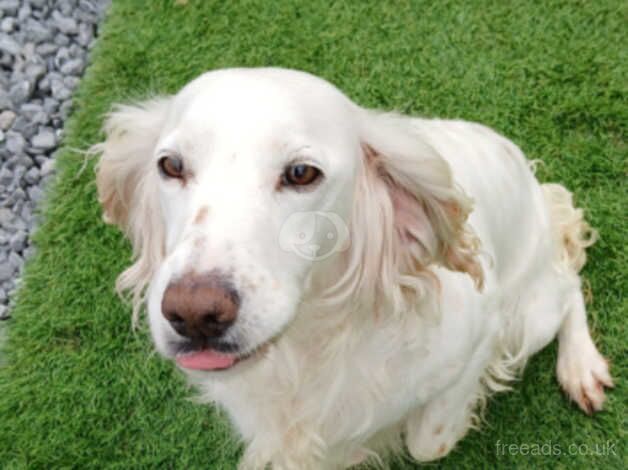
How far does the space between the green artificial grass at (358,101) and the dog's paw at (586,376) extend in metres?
0.07

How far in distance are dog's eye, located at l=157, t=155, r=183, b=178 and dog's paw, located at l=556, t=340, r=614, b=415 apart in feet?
6.44

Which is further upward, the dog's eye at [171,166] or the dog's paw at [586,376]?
the dog's eye at [171,166]

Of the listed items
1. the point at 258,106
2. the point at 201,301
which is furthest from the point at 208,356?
the point at 258,106

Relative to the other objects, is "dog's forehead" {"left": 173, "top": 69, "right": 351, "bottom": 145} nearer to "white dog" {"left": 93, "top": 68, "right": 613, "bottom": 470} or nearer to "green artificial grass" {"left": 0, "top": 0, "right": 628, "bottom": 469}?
"white dog" {"left": 93, "top": 68, "right": 613, "bottom": 470}

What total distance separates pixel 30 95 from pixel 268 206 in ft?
9.45

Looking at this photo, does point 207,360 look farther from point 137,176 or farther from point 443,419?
point 443,419

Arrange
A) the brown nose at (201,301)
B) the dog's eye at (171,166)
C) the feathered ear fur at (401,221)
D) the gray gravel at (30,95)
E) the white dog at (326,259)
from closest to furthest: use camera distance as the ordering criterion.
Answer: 1. the brown nose at (201,301)
2. the white dog at (326,259)
3. the dog's eye at (171,166)
4. the feathered ear fur at (401,221)
5. the gray gravel at (30,95)

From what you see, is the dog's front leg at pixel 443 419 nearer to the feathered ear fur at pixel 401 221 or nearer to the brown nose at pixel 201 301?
the feathered ear fur at pixel 401 221

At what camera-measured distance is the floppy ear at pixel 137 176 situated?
202cm

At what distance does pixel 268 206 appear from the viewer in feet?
5.19

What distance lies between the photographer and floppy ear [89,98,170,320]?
2.02 meters

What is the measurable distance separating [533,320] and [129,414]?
5.62ft

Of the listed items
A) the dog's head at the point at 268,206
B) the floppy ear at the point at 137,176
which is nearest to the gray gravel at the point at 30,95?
the floppy ear at the point at 137,176

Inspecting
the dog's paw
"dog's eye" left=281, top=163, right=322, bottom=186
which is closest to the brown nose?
"dog's eye" left=281, top=163, right=322, bottom=186
